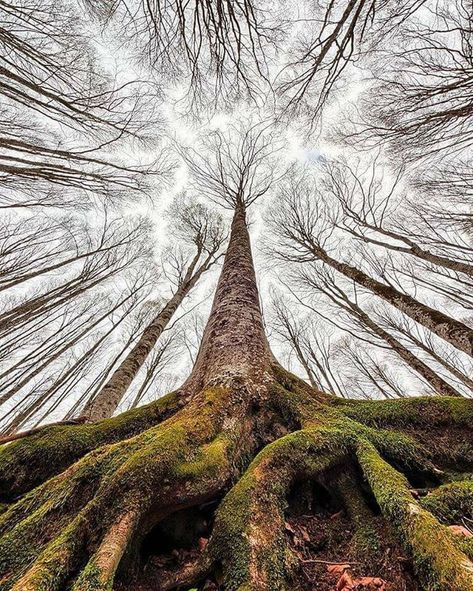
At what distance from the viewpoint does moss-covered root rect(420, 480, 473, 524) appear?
1468 millimetres

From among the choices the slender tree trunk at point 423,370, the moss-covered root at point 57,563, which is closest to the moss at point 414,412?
the moss-covered root at point 57,563

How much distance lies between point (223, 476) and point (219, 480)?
0.13 feet

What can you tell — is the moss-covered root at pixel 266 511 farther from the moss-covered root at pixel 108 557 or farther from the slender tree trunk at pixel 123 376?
the slender tree trunk at pixel 123 376

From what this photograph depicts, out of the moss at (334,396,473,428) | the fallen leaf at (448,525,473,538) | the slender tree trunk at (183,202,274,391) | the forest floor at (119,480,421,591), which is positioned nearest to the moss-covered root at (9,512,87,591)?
the forest floor at (119,480,421,591)

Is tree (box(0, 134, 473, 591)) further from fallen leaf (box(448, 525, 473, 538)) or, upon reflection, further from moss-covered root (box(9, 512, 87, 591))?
fallen leaf (box(448, 525, 473, 538))

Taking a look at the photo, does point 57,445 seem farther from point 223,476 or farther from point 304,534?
point 304,534

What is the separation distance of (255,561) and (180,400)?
163cm

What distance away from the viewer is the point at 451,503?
1536 millimetres

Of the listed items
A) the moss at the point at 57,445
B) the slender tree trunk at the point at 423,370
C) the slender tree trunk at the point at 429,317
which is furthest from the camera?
the slender tree trunk at the point at 423,370

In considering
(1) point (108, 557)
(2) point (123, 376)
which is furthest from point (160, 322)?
(1) point (108, 557)

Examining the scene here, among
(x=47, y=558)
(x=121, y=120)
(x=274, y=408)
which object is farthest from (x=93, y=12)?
A: (x=47, y=558)

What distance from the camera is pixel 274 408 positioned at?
2486mm

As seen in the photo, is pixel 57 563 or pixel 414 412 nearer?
pixel 57 563

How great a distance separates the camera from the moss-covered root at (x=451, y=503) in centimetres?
147
